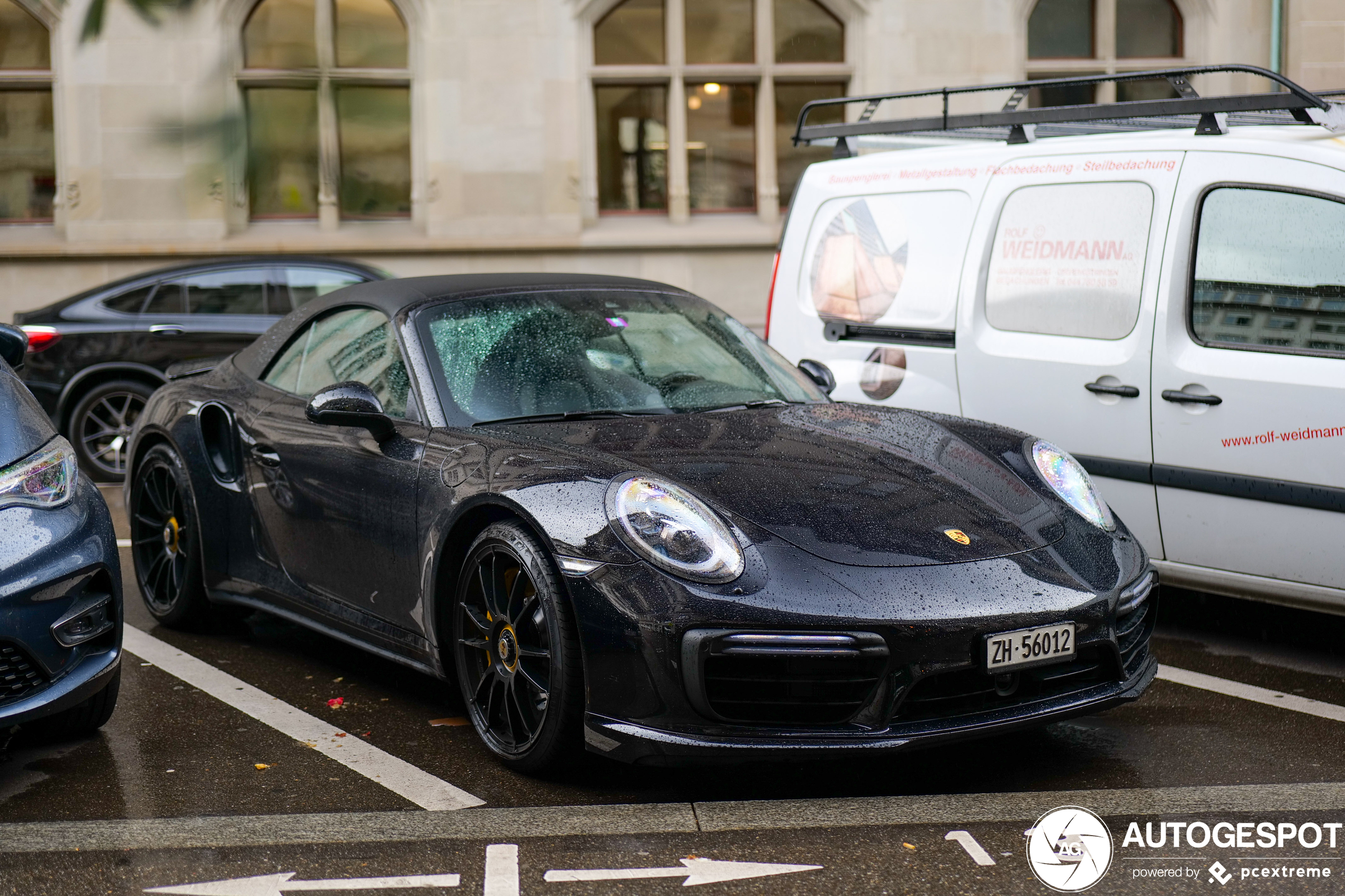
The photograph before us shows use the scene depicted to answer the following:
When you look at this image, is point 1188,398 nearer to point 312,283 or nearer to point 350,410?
point 350,410

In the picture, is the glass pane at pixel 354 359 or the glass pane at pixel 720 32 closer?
the glass pane at pixel 354 359

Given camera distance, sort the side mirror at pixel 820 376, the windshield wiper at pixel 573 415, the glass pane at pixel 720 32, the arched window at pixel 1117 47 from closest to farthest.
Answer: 1. the windshield wiper at pixel 573 415
2. the side mirror at pixel 820 376
3. the glass pane at pixel 720 32
4. the arched window at pixel 1117 47

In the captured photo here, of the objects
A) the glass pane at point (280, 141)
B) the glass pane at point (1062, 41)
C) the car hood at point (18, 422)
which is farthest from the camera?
the glass pane at point (1062, 41)

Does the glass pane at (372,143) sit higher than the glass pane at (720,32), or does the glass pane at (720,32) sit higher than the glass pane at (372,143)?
the glass pane at (720,32)

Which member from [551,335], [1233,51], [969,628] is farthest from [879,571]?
[1233,51]

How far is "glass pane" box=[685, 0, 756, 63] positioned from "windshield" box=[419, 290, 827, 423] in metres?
10.5

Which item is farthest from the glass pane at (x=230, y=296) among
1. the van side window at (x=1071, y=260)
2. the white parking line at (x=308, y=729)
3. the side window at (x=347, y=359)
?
the van side window at (x=1071, y=260)

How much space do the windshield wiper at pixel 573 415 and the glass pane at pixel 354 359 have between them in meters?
0.34

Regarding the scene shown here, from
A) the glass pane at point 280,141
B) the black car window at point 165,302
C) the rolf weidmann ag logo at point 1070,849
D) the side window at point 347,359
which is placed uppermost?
the glass pane at point 280,141

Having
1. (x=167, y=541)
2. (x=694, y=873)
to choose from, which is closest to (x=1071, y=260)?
(x=694, y=873)

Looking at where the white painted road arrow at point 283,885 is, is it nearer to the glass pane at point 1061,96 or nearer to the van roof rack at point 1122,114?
the van roof rack at point 1122,114

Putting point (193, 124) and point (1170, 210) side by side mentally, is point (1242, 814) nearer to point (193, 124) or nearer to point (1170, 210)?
point (1170, 210)

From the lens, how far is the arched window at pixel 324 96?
123 cm

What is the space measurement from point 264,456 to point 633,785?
187cm
